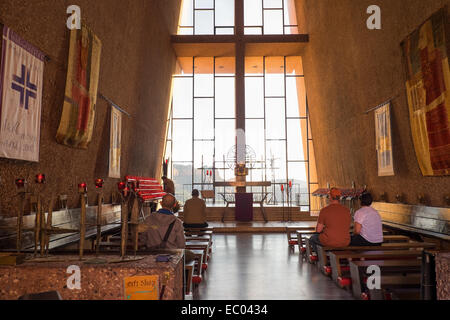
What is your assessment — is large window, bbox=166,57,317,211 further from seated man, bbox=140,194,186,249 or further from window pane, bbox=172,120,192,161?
seated man, bbox=140,194,186,249

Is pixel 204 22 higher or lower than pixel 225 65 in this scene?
higher

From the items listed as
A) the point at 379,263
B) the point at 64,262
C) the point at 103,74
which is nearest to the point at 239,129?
the point at 103,74

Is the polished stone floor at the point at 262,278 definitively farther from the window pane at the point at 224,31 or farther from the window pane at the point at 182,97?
the window pane at the point at 224,31

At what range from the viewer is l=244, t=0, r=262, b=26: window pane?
1417 centimetres

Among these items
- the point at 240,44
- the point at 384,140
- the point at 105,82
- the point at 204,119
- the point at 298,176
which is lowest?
the point at 298,176

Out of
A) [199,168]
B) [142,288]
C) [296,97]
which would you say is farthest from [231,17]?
Result: [142,288]

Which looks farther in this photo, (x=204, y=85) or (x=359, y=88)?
(x=204, y=85)

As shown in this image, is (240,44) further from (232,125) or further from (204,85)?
(232,125)

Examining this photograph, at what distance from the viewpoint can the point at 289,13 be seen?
46.4ft

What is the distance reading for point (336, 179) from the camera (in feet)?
32.6

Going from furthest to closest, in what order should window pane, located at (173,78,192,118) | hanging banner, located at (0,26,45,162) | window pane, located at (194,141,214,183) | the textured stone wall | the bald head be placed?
window pane, located at (173,78,192,118), window pane, located at (194,141,214,183), the bald head, hanging banner, located at (0,26,45,162), the textured stone wall

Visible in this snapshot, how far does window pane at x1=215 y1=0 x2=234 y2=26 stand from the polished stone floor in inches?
418

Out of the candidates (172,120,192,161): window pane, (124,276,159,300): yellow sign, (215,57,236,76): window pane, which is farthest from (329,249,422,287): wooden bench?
(215,57,236,76): window pane

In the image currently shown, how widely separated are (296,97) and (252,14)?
393 centimetres
